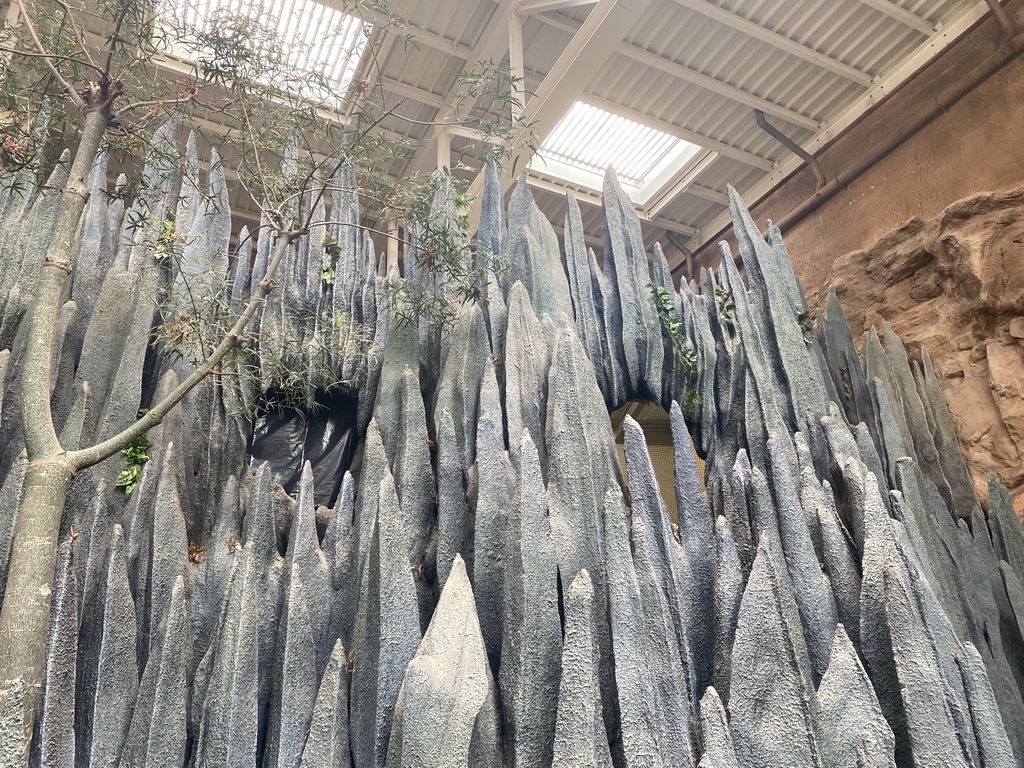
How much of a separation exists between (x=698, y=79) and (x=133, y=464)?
609 cm

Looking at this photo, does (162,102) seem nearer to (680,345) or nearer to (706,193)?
(680,345)

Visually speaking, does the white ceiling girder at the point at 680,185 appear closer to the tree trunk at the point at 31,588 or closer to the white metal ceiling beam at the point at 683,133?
the white metal ceiling beam at the point at 683,133

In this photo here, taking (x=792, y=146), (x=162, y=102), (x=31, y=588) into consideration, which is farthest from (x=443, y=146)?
(x=31, y=588)

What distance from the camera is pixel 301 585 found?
3.39 meters

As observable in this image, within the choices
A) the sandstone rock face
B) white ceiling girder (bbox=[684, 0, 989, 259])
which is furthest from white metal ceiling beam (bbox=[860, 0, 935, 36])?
the sandstone rock face

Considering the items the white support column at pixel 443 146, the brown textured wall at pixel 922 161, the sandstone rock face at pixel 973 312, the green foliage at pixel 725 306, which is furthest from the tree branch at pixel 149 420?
the brown textured wall at pixel 922 161

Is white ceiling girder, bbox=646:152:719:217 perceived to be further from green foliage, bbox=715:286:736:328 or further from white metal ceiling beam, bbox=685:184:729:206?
green foliage, bbox=715:286:736:328

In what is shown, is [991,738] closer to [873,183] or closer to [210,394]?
[210,394]

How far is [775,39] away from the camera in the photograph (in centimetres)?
688

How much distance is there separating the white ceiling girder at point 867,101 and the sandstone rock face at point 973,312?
58.6 inches

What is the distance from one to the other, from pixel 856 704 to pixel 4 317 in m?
4.62

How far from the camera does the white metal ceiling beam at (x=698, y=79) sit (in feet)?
21.9

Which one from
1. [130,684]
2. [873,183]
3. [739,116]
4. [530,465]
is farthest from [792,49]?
[130,684]

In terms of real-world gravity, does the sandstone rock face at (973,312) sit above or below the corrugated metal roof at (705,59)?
below
